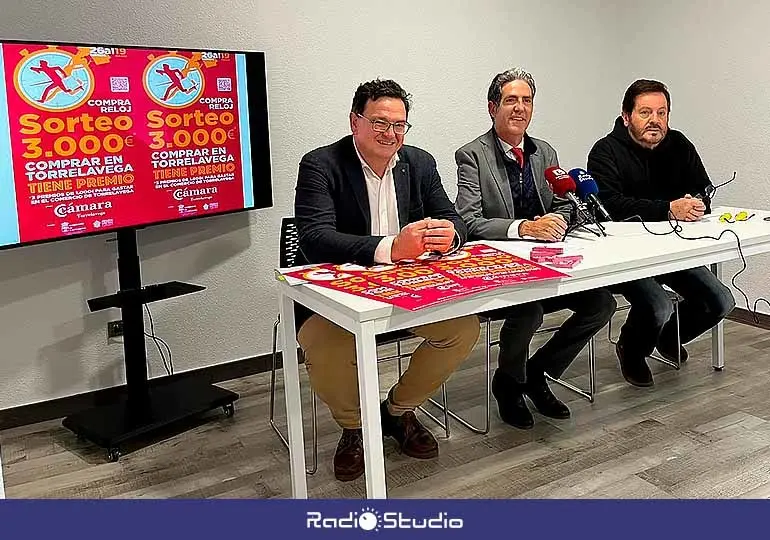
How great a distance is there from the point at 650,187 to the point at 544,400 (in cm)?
97

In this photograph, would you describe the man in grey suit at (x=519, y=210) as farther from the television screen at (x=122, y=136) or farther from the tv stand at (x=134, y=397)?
the tv stand at (x=134, y=397)

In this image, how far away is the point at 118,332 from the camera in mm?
3371

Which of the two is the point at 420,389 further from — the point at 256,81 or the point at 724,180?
the point at 724,180

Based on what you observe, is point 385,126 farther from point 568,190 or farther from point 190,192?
point 190,192

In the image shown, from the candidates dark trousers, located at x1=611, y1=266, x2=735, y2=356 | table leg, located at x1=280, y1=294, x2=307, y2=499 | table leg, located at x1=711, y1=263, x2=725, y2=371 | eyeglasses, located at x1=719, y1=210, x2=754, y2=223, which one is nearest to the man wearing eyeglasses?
table leg, located at x1=280, y1=294, x2=307, y2=499

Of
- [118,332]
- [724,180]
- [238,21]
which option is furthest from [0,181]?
[724,180]

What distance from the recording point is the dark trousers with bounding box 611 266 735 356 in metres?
3.20

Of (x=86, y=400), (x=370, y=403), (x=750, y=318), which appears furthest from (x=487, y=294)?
(x=750, y=318)

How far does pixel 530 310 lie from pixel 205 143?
1.38 metres

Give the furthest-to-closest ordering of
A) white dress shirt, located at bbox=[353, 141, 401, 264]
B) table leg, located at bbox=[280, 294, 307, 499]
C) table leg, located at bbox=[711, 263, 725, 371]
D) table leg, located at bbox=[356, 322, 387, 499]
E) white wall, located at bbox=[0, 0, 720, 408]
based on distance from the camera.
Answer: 1. table leg, located at bbox=[711, 263, 725, 371]
2. white wall, located at bbox=[0, 0, 720, 408]
3. white dress shirt, located at bbox=[353, 141, 401, 264]
4. table leg, located at bbox=[280, 294, 307, 499]
5. table leg, located at bbox=[356, 322, 387, 499]

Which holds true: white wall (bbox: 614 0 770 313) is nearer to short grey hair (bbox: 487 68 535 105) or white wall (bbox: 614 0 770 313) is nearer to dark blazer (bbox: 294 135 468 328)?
short grey hair (bbox: 487 68 535 105)

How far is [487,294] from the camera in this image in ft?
6.97

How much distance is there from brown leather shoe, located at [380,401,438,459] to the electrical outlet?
3.97 ft

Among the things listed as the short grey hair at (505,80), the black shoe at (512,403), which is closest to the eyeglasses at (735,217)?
the short grey hair at (505,80)
